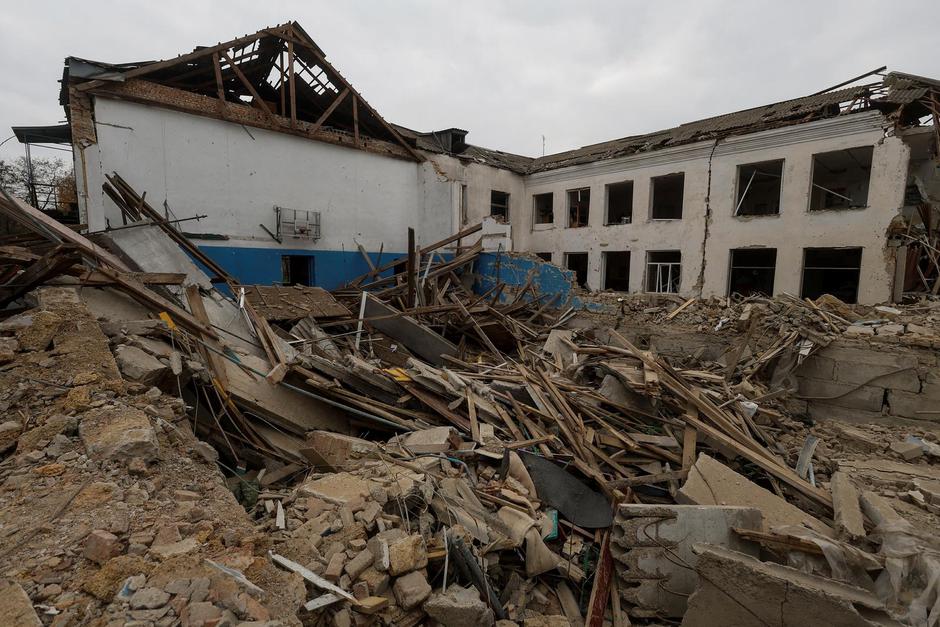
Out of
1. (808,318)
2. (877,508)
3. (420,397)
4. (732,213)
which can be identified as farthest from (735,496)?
(732,213)

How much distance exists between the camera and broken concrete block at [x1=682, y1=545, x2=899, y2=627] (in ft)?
9.32

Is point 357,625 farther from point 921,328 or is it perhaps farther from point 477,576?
point 921,328

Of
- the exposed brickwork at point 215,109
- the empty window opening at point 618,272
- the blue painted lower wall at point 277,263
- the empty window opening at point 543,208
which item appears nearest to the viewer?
the exposed brickwork at point 215,109

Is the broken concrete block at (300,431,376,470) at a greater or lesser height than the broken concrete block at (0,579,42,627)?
lesser

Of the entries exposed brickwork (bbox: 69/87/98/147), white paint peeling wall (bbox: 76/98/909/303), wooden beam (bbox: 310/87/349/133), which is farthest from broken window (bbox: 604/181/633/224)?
exposed brickwork (bbox: 69/87/98/147)

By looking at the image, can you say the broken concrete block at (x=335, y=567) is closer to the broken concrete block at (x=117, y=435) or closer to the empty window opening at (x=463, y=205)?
the broken concrete block at (x=117, y=435)

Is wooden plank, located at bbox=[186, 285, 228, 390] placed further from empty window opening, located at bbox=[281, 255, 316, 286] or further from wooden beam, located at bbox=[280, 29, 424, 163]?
wooden beam, located at bbox=[280, 29, 424, 163]

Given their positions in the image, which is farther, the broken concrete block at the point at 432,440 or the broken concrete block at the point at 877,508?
the broken concrete block at the point at 432,440

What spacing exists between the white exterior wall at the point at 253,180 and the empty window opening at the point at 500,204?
10.7ft

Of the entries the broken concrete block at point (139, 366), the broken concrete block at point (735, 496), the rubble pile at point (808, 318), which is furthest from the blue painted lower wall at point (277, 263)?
the broken concrete block at point (735, 496)

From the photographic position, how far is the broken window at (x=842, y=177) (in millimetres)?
13594

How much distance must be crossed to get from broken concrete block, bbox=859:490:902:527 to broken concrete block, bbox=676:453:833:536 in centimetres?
38

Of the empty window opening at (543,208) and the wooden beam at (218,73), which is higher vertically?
the wooden beam at (218,73)

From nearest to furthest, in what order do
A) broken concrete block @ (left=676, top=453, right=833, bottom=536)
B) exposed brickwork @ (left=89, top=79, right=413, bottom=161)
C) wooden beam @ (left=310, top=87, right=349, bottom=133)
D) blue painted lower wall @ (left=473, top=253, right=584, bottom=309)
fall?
broken concrete block @ (left=676, top=453, right=833, bottom=536)
exposed brickwork @ (left=89, top=79, right=413, bottom=161)
wooden beam @ (left=310, top=87, right=349, bottom=133)
blue painted lower wall @ (left=473, top=253, right=584, bottom=309)
